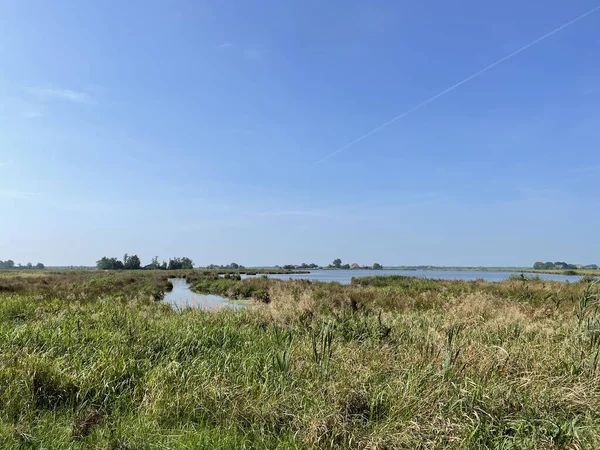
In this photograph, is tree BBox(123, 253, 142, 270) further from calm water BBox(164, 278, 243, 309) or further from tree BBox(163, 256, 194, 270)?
calm water BBox(164, 278, 243, 309)

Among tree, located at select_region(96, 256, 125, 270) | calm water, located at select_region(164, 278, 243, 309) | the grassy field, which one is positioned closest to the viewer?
the grassy field

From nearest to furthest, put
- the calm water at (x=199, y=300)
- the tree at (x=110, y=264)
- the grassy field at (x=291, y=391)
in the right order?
the grassy field at (x=291, y=391) < the calm water at (x=199, y=300) < the tree at (x=110, y=264)

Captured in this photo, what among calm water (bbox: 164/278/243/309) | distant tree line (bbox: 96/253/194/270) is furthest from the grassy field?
distant tree line (bbox: 96/253/194/270)

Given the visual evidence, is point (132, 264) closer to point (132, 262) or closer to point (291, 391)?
point (132, 262)

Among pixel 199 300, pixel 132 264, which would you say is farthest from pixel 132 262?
pixel 199 300

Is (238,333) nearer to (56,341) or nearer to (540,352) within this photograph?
(56,341)

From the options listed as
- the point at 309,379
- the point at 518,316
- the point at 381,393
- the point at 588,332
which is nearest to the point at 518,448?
the point at 381,393

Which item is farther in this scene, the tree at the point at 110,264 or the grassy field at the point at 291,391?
the tree at the point at 110,264

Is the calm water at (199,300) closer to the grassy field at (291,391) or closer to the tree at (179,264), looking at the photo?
the grassy field at (291,391)

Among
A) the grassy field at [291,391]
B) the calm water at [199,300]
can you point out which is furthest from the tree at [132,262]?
the grassy field at [291,391]

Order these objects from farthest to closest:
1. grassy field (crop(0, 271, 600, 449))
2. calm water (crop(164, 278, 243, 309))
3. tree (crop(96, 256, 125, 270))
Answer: tree (crop(96, 256, 125, 270)), calm water (crop(164, 278, 243, 309)), grassy field (crop(0, 271, 600, 449))

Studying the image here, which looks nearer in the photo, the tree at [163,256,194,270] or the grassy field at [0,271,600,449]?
the grassy field at [0,271,600,449]

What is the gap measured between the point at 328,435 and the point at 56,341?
5102 mm

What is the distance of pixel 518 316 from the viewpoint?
29.5ft
